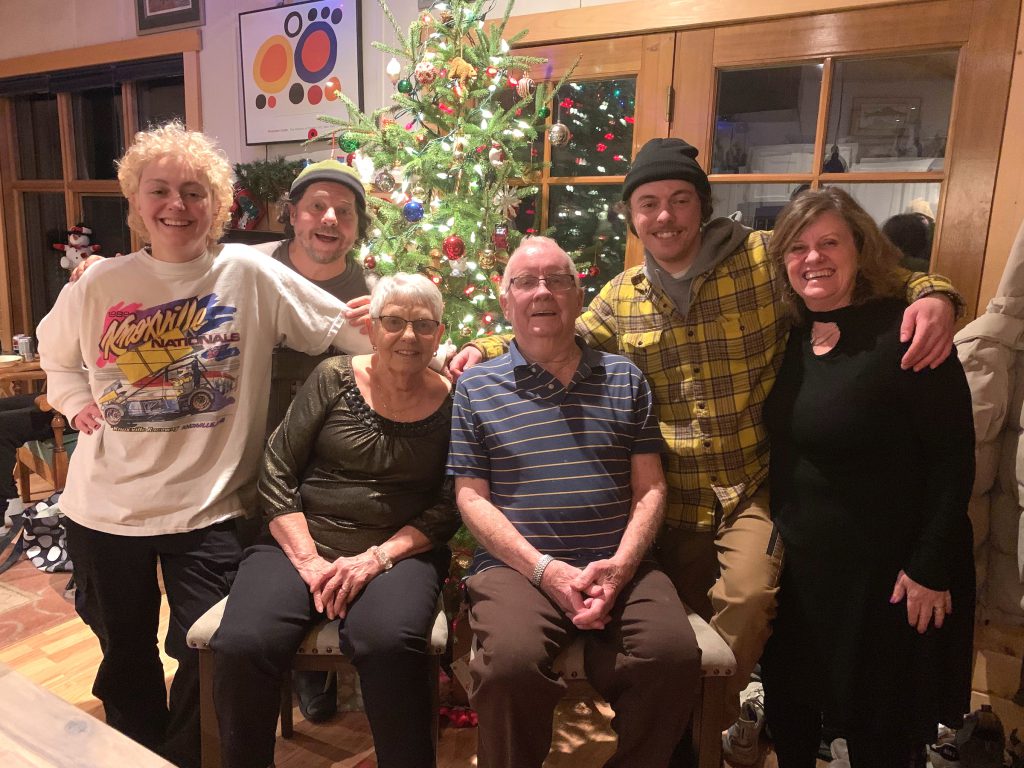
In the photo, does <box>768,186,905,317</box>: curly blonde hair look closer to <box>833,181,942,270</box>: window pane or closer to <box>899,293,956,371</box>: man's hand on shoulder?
<box>899,293,956,371</box>: man's hand on shoulder

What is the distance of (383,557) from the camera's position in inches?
66.4

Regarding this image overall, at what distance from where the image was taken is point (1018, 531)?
75.7 inches

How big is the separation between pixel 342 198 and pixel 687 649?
1.64 m

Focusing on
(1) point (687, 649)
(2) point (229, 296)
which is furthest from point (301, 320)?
(1) point (687, 649)

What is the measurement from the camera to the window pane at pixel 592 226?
9.89ft

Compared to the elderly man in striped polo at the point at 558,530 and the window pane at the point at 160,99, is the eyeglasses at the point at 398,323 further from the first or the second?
the window pane at the point at 160,99

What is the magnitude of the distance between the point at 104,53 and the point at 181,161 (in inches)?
141

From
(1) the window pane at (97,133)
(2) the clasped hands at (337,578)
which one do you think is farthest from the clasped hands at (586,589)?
(1) the window pane at (97,133)

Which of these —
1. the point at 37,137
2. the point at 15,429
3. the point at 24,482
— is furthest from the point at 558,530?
the point at 37,137

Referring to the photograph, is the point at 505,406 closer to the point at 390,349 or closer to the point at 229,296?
the point at 390,349

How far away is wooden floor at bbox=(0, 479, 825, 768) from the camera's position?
2.02 meters

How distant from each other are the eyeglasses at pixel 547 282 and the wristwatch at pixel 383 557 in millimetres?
733

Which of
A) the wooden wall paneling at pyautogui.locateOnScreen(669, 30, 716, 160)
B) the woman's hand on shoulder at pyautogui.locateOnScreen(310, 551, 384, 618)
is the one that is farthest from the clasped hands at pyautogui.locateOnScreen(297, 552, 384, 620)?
the wooden wall paneling at pyautogui.locateOnScreen(669, 30, 716, 160)

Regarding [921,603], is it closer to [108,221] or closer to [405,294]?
[405,294]
